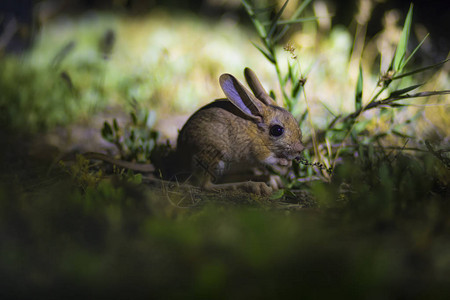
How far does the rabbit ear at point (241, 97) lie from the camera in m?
2.73

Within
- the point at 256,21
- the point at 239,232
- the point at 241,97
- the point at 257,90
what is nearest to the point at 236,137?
the point at 241,97

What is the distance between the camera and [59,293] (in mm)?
1246

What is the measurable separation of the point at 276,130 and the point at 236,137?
0.98 feet

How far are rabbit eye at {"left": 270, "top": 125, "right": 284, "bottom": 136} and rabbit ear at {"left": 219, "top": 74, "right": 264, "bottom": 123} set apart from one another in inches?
4.3

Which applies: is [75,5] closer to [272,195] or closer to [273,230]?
[272,195]

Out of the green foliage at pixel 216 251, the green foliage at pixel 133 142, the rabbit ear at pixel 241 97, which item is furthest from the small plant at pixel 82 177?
the rabbit ear at pixel 241 97

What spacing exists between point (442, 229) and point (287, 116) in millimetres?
1450

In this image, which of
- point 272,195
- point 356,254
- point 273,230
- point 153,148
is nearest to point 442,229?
point 356,254

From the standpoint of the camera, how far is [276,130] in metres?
2.87

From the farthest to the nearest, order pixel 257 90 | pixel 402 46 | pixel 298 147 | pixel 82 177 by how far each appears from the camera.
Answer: pixel 257 90
pixel 298 147
pixel 402 46
pixel 82 177

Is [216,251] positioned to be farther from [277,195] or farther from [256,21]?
[256,21]

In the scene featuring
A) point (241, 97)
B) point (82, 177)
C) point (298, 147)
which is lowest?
point (82, 177)

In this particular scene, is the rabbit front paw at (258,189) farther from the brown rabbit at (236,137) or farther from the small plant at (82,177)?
the small plant at (82,177)

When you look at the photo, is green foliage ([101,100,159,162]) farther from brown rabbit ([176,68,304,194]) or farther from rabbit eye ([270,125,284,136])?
rabbit eye ([270,125,284,136])
